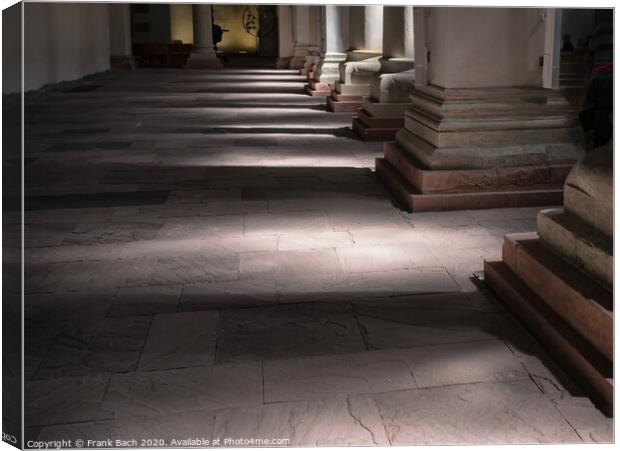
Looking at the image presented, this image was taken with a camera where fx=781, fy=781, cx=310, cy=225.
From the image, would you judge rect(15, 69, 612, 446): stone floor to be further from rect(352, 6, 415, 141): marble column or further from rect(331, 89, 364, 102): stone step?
rect(331, 89, 364, 102): stone step

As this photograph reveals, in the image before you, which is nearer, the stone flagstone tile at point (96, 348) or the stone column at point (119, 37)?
the stone flagstone tile at point (96, 348)

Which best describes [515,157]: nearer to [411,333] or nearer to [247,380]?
[411,333]

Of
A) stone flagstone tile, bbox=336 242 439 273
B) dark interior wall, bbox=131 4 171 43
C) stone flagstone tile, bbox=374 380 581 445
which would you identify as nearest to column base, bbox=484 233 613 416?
stone flagstone tile, bbox=374 380 581 445

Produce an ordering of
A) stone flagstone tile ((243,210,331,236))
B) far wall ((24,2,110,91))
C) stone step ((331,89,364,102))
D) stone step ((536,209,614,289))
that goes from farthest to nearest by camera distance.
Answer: far wall ((24,2,110,91)) → stone step ((331,89,364,102)) → stone flagstone tile ((243,210,331,236)) → stone step ((536,209,614,289))

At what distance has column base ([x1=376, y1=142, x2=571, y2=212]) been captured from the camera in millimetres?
5754

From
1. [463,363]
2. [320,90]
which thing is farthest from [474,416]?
[320,90]

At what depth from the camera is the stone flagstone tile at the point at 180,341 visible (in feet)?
10.4

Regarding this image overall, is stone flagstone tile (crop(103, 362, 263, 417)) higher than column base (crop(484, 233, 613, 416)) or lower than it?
lower

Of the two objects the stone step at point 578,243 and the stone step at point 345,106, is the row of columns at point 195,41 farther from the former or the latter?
the stone step at point 578,243

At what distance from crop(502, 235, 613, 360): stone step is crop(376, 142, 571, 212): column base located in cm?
185

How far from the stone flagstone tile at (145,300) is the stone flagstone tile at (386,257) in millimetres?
996

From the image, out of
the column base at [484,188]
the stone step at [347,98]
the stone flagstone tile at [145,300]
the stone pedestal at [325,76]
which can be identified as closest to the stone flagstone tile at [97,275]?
the stone flagstone tile at [145,300]

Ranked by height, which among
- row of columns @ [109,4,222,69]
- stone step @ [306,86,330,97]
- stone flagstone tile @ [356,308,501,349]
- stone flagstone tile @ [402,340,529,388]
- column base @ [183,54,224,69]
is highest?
row of columns @ [109,4,222,69]

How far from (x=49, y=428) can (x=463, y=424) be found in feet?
4.59
